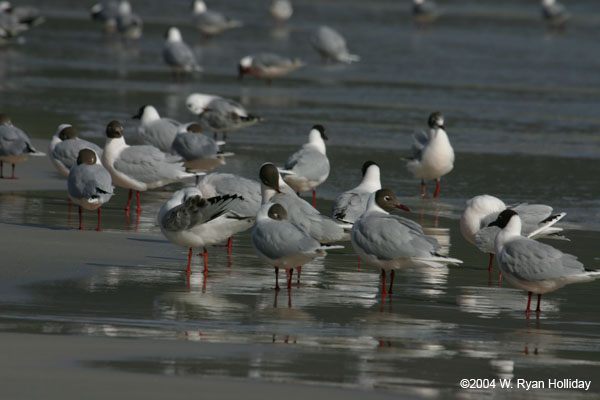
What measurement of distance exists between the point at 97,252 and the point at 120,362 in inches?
150

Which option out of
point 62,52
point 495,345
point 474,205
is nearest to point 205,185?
point 474,205

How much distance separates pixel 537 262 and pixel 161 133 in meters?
8.85

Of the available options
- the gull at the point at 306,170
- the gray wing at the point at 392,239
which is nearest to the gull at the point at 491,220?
the gray wing at the point at 392,239

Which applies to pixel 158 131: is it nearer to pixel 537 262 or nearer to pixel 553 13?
pixel 537 262

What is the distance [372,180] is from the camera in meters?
12.9

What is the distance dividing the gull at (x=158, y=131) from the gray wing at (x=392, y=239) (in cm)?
749

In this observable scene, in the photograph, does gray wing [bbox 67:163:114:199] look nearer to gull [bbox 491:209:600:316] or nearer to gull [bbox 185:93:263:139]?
gull [bbox 491:209:600:316]

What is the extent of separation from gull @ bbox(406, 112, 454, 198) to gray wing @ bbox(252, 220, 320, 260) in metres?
6.31

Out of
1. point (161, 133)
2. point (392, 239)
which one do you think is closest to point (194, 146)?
point (161, 133)

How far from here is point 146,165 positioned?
14.0 m

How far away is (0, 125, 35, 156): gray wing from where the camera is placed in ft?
51.1

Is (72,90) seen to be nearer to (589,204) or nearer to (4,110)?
(4,110)

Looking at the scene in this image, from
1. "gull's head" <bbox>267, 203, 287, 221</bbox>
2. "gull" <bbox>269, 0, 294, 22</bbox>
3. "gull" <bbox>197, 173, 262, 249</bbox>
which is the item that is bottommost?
"gull" <bbox>197, 173, 262, 249</bbox>

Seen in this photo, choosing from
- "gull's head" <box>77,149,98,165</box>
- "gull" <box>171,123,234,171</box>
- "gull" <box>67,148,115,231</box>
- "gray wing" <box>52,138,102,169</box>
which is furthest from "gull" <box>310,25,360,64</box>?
"gull" <box>67,148,115,231</box>
